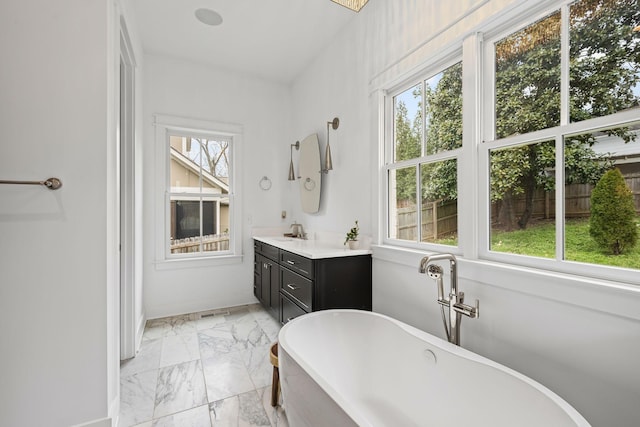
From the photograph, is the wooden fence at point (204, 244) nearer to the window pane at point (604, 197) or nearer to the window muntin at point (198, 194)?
the window muntin at point (198, 194)

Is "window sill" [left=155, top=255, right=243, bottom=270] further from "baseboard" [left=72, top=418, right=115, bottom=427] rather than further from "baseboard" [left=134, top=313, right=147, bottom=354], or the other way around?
"baseboard" [left=72, top=418, right=115, bottom=427]

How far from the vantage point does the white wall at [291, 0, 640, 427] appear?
1.07 meters

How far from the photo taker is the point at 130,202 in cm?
234

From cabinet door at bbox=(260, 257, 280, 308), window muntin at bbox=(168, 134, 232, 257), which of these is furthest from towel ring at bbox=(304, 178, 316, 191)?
window muntin at bbox=(168, 134, 232, 257)

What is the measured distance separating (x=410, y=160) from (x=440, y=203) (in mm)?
385

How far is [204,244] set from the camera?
11.4ft

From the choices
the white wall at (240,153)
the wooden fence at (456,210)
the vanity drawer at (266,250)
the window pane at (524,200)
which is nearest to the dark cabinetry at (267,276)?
the vanity drawer at (266,250)

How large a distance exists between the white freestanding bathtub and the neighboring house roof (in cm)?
236

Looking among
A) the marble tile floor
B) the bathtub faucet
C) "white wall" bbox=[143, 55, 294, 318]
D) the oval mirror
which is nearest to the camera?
the bathtub faucet

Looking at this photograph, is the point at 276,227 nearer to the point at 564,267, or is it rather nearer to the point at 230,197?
the point at 230,197

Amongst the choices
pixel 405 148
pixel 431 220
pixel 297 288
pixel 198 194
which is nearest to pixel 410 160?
pixel 405 148

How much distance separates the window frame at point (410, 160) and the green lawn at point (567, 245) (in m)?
0.25

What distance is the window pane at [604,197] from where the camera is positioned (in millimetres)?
1104

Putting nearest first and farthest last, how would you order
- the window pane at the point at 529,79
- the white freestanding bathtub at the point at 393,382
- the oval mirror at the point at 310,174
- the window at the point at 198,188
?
the white freestanding bathtub at the point at 393,382
the window pane at the point at 529,79
the oval mirror at the point at 310,174
the window at the point at 198,188
